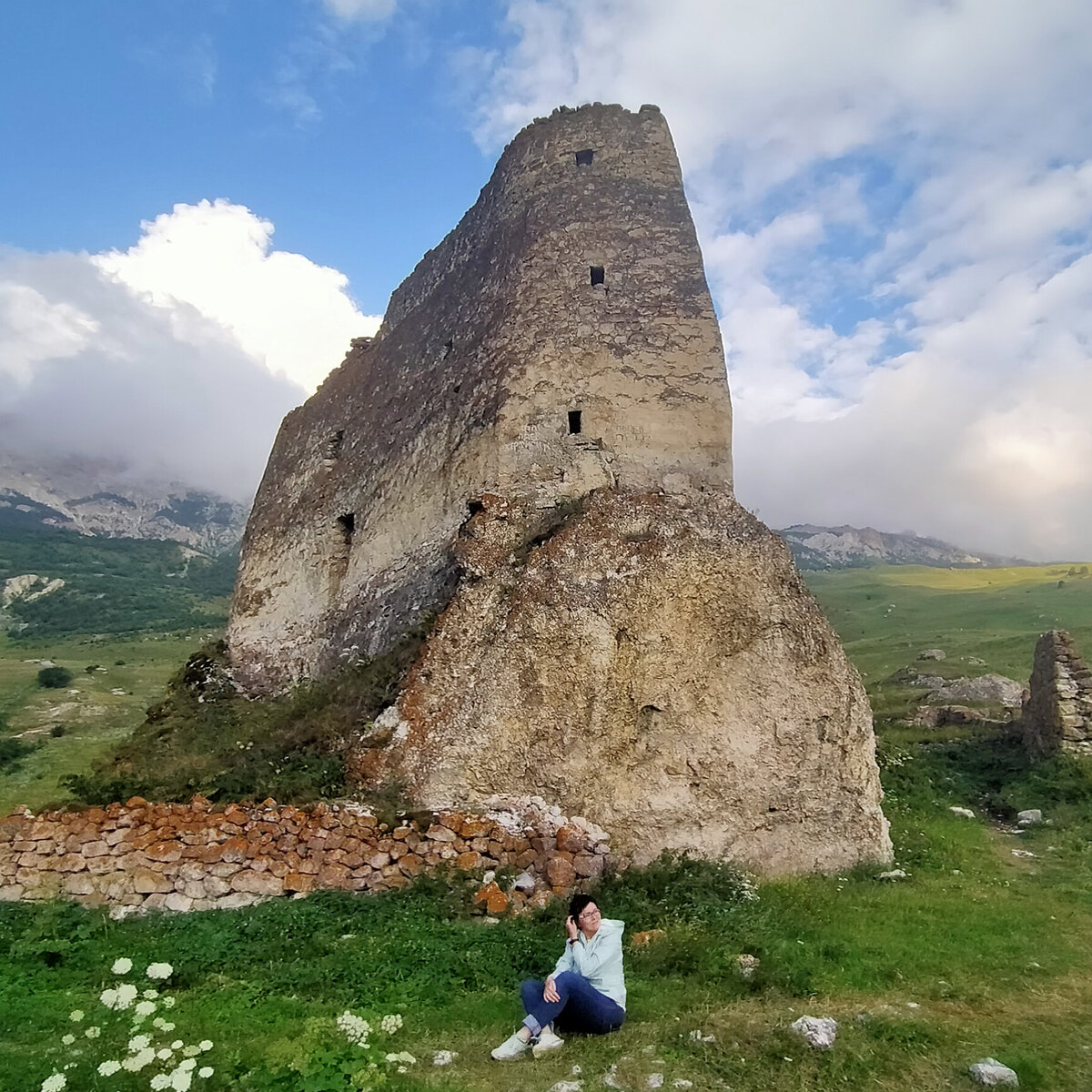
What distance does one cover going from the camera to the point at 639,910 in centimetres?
916

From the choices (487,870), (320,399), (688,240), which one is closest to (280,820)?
(487,870)

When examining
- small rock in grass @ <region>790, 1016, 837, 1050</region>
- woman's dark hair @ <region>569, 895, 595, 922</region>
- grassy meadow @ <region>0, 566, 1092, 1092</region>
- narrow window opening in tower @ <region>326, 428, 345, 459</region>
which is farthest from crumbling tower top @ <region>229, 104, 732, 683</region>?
small rock in grass @ <region>790, 1016, 837, 1050</region>

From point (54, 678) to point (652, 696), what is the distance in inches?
2189

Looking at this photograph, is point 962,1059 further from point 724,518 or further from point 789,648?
point 724,518

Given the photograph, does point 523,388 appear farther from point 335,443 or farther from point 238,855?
point 238,855

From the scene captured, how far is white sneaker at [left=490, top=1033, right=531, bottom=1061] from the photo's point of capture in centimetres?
583

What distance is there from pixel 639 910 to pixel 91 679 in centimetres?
5764

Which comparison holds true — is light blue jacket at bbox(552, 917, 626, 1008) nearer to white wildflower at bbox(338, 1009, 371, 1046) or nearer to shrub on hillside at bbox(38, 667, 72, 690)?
white wildflower at bbox(338, 1009, 371, 1046)

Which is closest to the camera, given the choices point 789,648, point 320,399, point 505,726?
point 505,726

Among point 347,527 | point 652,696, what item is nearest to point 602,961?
point 652,696

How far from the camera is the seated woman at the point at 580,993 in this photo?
603cm

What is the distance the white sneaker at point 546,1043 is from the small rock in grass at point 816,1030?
1.79 m

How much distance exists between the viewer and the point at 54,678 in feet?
177

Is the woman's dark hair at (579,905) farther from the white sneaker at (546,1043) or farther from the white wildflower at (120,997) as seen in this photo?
the white wildflower at (120,997)
